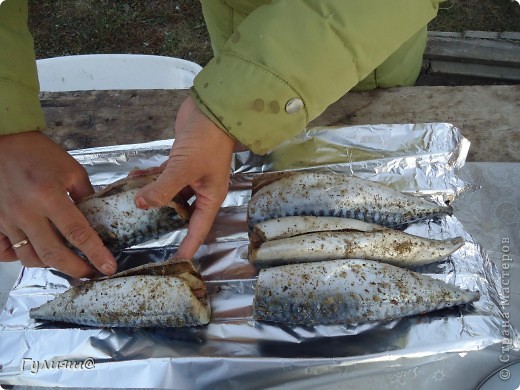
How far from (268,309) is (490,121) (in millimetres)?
1882

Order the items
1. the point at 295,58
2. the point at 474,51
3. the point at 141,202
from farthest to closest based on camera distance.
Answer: the point at 474,51 < the point at 141,202 < the point at 295,58

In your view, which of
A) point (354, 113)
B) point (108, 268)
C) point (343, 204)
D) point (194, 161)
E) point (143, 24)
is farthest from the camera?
point (143, 24)

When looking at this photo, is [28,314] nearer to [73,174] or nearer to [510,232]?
[73,174]

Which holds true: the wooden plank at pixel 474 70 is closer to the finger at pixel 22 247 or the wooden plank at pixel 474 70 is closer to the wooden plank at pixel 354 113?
the wooden plank at pixel 354 113

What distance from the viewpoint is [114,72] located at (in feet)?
12.6

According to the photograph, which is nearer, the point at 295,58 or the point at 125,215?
the point at 295,58

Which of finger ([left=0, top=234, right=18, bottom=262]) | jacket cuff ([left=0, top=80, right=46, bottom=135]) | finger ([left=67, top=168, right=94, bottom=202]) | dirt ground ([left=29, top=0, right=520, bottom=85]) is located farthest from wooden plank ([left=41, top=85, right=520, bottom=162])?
dirt ground ([left=29, top=0, right=520, bottom=85])

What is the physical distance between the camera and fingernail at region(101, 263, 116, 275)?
7.33 ft

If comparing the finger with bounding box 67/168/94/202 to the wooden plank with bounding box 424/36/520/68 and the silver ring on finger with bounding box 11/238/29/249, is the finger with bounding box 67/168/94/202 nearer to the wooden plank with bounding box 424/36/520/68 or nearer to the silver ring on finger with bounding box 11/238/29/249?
the silver ring on finger with bounding box 11/238/29/249

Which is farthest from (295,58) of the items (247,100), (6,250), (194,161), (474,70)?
(474,70)

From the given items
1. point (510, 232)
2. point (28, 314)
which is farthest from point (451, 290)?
point (28, 314)

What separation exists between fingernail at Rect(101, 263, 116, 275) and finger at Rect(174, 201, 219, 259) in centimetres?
31

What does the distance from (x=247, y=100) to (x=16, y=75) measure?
1147 millimetres

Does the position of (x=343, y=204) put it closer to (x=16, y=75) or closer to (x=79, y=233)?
(x=79, y=233)
